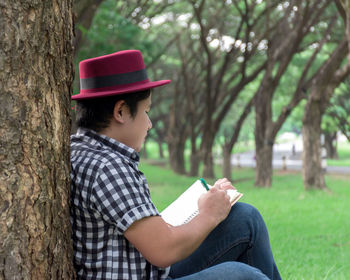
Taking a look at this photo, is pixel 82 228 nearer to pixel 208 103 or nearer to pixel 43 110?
pixel 43 110

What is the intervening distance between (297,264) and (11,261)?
3.58 m

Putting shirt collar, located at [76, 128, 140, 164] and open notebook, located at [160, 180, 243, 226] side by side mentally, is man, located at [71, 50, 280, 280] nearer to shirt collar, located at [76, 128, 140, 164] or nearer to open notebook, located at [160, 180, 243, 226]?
shirt collar, located at [76, 128, 140, 164]

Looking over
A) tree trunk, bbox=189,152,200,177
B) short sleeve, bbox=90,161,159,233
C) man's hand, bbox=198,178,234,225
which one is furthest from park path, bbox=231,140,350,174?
short sleeve, bbox=90,161,159,233

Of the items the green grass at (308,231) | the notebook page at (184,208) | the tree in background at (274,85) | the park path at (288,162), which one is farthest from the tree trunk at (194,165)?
the notebook page at (184,208)

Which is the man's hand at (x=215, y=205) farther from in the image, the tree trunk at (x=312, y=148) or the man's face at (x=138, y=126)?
the tree trunk at (x=312, y=148)

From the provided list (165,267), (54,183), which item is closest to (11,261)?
(54,183)

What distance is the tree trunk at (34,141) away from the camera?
73.6 inches

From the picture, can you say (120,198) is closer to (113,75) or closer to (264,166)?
(113,75)

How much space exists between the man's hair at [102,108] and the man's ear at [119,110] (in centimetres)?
1

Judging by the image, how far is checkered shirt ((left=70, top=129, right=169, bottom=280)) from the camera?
1947 millimetres

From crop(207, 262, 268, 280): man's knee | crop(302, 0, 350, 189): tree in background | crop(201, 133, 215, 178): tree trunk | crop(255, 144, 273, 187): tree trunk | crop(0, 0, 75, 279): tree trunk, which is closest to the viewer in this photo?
crop(0, 0, 75, 279): tree trunk

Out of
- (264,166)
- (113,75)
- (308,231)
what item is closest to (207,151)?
(264,166)

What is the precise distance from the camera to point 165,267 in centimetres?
208

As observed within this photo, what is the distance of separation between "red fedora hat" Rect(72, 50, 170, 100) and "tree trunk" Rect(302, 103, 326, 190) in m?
9.38
